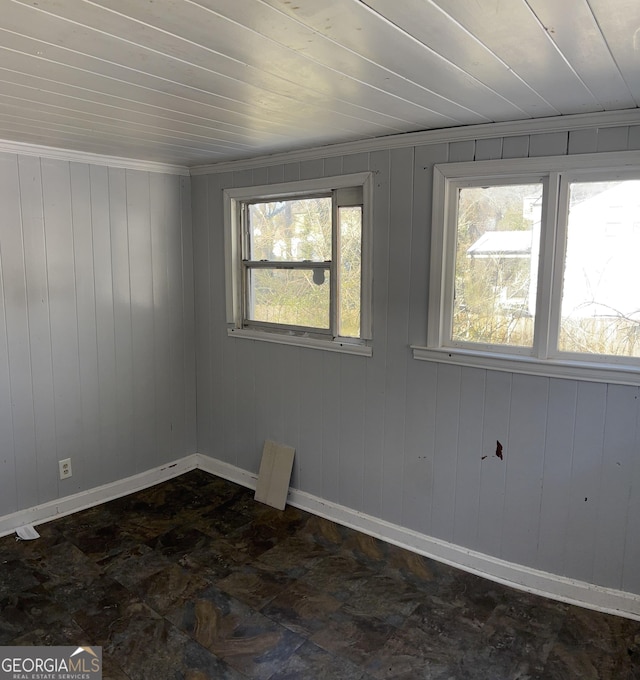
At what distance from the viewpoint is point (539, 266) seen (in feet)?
8.09

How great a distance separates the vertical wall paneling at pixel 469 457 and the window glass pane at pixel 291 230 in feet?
3.78

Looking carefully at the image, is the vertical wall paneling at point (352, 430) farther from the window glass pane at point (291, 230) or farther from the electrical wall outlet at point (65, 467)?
the electrical wall outlet at point (65, 467)

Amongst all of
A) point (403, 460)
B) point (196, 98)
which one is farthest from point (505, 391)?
point (196, 98)

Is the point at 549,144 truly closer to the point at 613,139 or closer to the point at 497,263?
the point at 613,139

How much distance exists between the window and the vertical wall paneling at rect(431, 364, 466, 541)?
0.49 meters

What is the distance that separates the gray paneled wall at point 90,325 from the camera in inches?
119

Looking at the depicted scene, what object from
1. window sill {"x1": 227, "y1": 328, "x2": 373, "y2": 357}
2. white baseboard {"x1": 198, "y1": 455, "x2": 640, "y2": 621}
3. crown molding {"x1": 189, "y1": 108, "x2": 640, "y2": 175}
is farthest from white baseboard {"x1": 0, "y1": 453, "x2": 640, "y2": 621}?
crown molding {"x1": 189, "y1": 108, "x2": 640, "y2": 175}

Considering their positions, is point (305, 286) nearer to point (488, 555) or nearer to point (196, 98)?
point (196, 98)

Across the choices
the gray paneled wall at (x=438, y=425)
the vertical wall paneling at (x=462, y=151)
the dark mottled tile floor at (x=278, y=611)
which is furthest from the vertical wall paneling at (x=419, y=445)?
the vertical wall paneling at (x=462, y=151)

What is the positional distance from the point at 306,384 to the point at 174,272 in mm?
1308

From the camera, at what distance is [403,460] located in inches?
117

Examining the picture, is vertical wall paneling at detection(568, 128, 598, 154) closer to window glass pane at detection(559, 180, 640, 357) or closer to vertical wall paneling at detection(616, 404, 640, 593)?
window glass pane at detection(559, 180, 640, 357)
